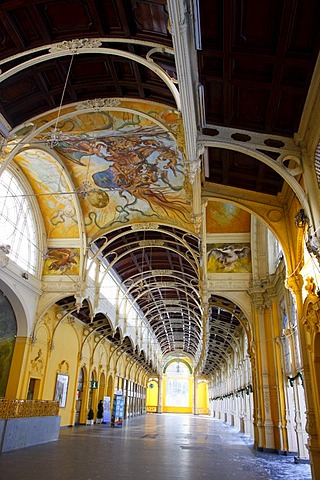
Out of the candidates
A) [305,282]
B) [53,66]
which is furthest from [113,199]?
[305,282]

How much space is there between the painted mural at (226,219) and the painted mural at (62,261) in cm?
709

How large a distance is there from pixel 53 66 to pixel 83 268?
1061 centimetres

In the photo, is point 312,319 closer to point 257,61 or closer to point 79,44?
point 257,61

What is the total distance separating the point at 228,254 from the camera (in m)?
16.3

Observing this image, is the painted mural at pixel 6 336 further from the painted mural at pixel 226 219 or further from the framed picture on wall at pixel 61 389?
the painted mural at pixel 226 219

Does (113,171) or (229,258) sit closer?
(113,171)

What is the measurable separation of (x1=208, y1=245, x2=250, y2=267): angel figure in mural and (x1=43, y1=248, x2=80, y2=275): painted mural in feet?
22.9

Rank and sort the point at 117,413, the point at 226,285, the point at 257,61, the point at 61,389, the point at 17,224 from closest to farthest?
1. the point at 257,61
2. the point at 226,285
3. the point at 17,224
4. the point at 61,389
5. the point at 117,413

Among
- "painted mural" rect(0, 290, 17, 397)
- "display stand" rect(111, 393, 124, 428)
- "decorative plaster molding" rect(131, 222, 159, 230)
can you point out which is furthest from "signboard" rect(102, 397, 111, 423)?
"decorative plaster molding" rect(131, 222, 159, 230)

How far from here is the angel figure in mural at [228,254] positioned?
16156 millimetres

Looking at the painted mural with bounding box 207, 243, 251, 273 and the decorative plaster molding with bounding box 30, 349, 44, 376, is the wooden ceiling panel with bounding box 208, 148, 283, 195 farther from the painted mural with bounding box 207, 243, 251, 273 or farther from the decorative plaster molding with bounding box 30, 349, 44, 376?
the decorative plaster molding with bounding box 30, 349, 44, 376

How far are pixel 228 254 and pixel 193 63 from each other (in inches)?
437

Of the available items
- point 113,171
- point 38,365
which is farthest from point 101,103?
point 38,365

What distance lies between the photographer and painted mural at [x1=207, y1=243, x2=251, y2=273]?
16.1m
